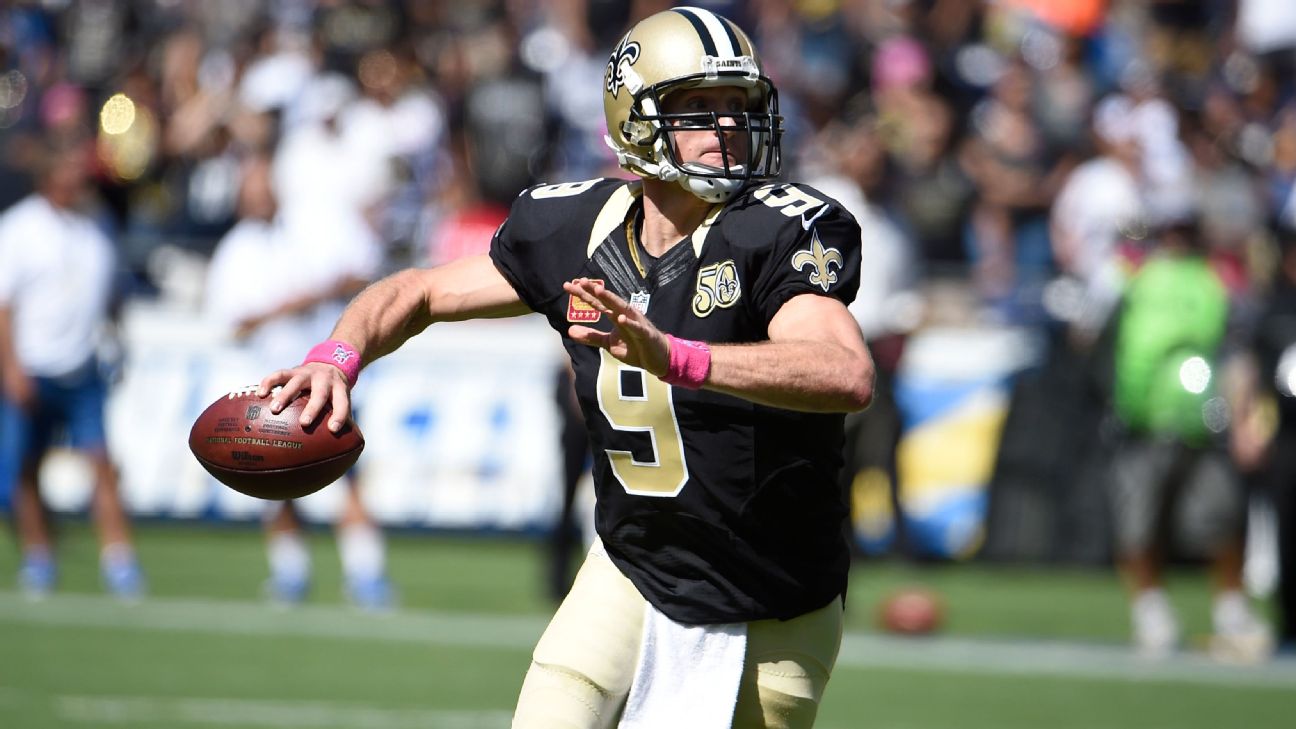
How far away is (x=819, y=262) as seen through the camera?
349 cm

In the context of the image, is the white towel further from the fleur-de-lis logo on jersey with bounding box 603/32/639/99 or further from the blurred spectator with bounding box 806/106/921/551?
the blurred spectator with bounding box 806/106/921/551

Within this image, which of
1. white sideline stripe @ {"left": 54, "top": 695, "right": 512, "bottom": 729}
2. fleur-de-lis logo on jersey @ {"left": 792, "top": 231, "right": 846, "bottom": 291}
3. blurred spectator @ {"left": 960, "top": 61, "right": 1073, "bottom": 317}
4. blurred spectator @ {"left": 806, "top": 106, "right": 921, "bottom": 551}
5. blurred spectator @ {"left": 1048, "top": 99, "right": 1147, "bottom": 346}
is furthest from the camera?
blurred spectator @ {"left": 960, "top": 61, "right": 1073, "bottom": 317}

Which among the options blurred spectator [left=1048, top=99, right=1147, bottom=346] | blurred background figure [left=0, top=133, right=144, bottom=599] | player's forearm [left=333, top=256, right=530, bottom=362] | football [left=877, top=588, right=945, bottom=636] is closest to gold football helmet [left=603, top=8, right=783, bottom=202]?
player's forearm [left=333, top=256, right=530, bottom=362]

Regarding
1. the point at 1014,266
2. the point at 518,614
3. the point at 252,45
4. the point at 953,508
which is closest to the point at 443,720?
the point at 518,614

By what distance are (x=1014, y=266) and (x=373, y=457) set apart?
441cm

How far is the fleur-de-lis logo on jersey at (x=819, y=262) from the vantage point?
347cm

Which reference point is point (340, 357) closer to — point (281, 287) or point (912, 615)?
point (912, 615)

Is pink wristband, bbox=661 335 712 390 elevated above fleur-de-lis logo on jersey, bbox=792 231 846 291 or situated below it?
below

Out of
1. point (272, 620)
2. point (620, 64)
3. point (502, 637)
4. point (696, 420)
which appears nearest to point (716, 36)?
point (620, 64)

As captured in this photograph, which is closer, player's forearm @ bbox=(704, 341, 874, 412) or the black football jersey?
player's forearm @ bbox=(704, 341, 874, 412)

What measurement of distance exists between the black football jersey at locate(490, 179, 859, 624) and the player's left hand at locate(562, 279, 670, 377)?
39cm

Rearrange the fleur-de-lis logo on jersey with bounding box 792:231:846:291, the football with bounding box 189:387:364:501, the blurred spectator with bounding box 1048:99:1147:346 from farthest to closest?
the blurred spectator with bounding box 1048:99:1147:346
the football with bounding box 189:387:364:501
the fleur-de-lis logo on jersey with bounding box 792:231:846:291

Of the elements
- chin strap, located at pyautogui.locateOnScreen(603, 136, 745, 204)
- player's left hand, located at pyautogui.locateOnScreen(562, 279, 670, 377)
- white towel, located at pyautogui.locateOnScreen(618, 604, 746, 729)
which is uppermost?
chin strap, located at pyautogui.locateOnScreen(603, 136, 745, 204)

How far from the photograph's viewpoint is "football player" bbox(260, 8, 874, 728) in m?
3.53
